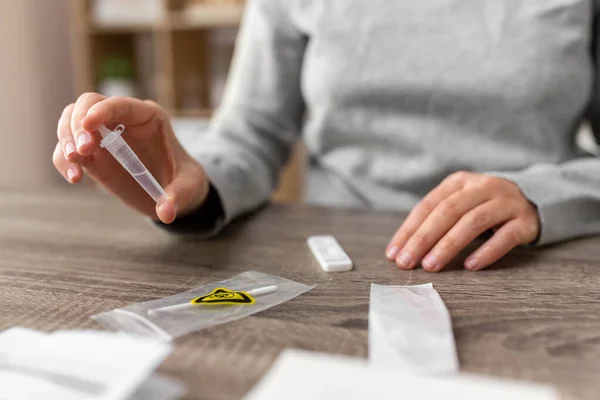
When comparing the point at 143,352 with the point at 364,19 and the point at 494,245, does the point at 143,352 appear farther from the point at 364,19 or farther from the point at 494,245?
the point at 364,19

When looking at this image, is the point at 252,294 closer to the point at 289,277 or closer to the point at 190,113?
the point at 289,277

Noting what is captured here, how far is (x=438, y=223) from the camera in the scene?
1.69 ft

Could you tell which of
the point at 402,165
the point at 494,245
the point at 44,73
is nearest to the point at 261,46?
the point at 402,165

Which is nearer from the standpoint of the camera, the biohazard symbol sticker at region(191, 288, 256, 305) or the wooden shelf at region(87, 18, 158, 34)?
the biohazard symbol sticker at region(191, 288, 256, 305)

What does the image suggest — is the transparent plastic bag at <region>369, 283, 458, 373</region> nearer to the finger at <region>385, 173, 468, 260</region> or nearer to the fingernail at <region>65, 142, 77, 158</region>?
the finger at <region>385, 173, 468, 260</region>

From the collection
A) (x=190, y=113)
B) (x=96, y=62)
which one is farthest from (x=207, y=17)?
(x=96, y=62)

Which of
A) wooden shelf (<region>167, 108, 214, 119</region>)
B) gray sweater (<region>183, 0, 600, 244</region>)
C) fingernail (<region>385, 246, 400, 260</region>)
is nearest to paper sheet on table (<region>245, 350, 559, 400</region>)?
fingernail (<region>385, 246, 400, 260</region>)

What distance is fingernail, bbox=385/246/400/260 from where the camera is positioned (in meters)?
0.52

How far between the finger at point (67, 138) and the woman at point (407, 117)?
5 cm

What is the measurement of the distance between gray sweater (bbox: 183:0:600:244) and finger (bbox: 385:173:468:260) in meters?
0.10

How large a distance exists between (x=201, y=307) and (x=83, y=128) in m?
0.18

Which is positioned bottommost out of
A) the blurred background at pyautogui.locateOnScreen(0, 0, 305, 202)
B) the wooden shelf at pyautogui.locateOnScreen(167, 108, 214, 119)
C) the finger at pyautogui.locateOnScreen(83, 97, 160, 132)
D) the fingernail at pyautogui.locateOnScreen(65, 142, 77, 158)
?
the wooden shelf at pyautogui.locateOnScreen(167, 108, 214, 119)

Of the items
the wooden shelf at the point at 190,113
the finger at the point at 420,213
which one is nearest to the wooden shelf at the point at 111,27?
the wooden shelf at the point at 190,113

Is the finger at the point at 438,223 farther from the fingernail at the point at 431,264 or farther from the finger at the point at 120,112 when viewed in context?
the finger at the point at 120,112
